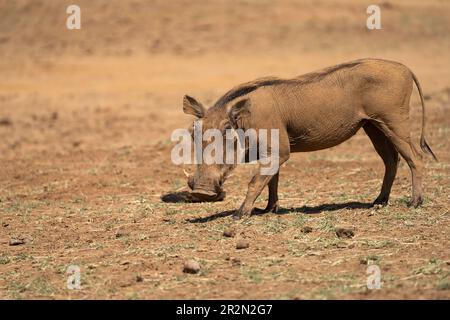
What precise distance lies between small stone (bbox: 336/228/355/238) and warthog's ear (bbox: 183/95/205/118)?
1745 mm

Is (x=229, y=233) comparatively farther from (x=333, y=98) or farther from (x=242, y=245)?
(x=333, y=98)

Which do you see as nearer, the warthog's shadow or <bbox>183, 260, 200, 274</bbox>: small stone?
<bbox>183, 260, 200, 274</bbox>: small stone

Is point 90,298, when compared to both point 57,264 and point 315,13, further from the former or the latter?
point 315,13

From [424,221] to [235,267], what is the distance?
1988 millimetres

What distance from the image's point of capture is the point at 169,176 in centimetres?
1039

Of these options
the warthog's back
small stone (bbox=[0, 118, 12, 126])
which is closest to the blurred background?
small stone (bbox=[0, 118, 12, 126])

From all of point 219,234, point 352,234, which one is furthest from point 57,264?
point 352,234

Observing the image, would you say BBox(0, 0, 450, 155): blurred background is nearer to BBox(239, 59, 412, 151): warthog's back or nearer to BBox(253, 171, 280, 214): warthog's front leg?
BBox(253, 171, 280, 214): warthog's front leg

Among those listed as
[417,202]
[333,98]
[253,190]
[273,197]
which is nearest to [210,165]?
[253,190]

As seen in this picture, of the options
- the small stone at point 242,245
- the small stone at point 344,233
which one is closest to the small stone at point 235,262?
the small stone at point 242,245

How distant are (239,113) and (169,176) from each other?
307 centimetres

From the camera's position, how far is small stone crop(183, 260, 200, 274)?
19.9ft
